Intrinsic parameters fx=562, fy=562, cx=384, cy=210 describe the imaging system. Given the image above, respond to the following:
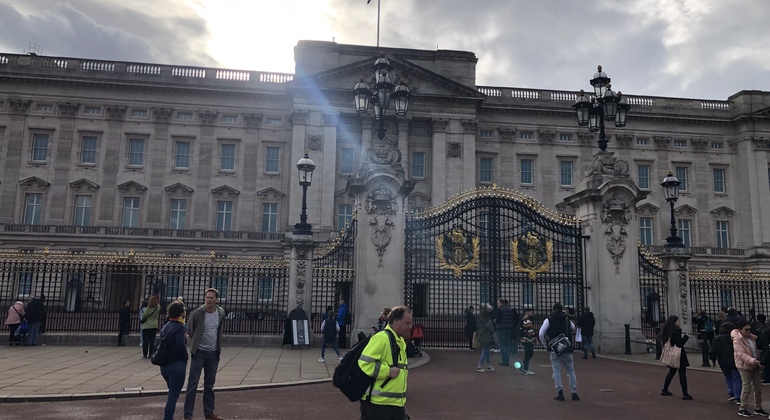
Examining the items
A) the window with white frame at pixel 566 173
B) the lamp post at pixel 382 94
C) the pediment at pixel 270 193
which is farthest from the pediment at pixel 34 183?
the window with white frame at pixel 566 173

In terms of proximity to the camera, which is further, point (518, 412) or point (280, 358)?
point (280, 358)

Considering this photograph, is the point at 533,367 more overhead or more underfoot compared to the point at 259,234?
more underfoot

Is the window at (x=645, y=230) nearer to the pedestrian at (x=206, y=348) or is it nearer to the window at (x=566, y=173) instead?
the window at (x=566, y=173)

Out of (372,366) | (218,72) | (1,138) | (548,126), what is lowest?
A: (372,366)

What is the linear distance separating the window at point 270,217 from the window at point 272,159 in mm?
2979

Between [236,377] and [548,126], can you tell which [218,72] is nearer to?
[548,126]

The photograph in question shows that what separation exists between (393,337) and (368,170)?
40.5ft

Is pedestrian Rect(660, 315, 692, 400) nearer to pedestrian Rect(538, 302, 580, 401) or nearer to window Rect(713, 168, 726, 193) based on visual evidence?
pedestrian Rect(538, 302, 580, 401)

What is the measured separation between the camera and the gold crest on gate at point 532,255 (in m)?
19.2

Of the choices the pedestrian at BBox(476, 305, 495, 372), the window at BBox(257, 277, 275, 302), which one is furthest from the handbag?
the window at BBox(257, 277, 275, 302)

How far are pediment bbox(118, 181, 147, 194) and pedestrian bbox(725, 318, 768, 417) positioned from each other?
4433cm

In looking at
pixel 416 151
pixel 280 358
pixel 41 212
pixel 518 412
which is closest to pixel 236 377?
pixel 280 358

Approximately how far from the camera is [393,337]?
5.49 m

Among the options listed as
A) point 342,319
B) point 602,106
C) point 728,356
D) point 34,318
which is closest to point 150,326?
point 34,318
